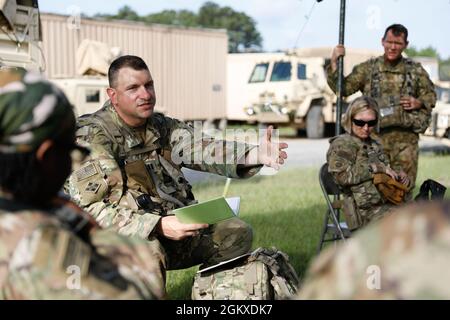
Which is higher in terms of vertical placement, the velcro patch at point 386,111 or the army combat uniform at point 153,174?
the velcro patch at point 386,111

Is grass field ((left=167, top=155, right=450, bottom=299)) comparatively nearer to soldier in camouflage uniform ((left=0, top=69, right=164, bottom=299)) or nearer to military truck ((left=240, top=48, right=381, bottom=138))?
soldier in camouflage uniform ((left=0, top=69, right=164, bottom=299))

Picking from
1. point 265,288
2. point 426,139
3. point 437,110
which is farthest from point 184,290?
point 426,139

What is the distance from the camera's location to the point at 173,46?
70.0 feet

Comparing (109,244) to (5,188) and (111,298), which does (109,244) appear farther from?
(5,188)

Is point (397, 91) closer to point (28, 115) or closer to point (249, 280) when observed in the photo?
point (249, 280)

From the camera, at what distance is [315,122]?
18.1 m

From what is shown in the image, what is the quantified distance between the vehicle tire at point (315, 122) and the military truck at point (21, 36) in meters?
12.5

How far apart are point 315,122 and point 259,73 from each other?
2.05 m

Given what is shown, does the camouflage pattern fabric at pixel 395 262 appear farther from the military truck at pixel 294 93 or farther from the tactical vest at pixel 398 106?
the military truck at pixel 294 93

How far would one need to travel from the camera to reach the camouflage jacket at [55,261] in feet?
4.49

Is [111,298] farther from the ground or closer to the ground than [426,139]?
farther from the ground

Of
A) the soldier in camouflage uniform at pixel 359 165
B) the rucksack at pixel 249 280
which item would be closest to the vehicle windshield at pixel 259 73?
the soldier in camouflage uniform at pixel 359 165

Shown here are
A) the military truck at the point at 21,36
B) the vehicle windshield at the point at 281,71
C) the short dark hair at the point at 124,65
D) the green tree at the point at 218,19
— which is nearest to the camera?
the short dark hair at the point at 124,65
